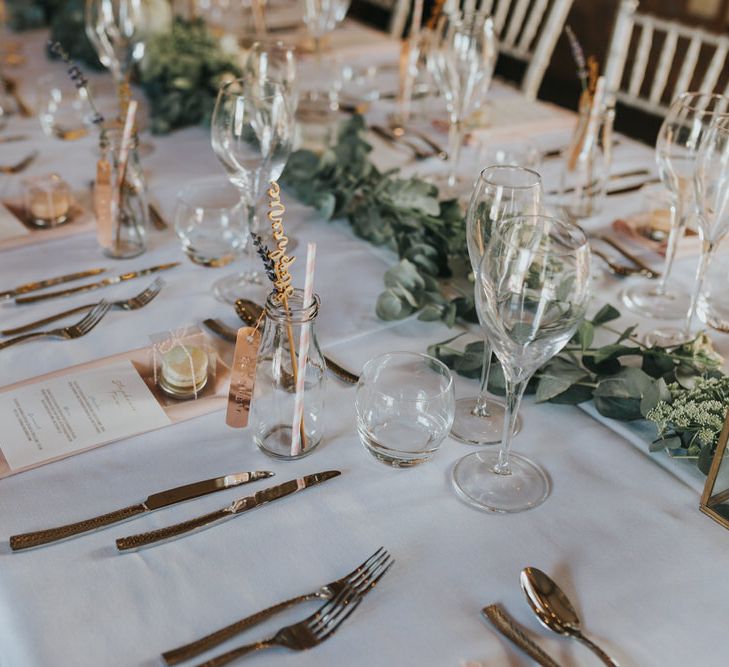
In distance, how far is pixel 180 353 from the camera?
108 cm

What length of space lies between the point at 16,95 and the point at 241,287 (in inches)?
44.6

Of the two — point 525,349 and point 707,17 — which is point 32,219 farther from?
point 707,17

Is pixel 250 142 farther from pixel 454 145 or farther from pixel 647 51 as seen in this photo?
pixel 647 51

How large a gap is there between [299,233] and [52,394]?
609 millimetres

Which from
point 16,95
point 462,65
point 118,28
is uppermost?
point 462,65

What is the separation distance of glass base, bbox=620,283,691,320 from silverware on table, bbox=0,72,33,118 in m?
1.43

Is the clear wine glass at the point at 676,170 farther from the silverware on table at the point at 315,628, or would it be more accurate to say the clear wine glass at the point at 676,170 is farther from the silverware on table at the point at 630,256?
the silverware on table at the point at 315,628

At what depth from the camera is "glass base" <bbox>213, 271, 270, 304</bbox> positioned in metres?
1.32

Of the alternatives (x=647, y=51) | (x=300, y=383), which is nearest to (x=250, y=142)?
(x=300, y=383)

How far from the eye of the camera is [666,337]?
1.28 metres

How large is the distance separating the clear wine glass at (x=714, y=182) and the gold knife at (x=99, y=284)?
80 cm

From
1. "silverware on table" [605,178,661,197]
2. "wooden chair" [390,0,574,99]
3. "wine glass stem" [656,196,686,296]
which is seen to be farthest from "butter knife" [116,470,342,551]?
"wooden chair" [390,0,574,99]

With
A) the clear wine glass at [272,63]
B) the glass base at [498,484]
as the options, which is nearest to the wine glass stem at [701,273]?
the glass base at [498,484]

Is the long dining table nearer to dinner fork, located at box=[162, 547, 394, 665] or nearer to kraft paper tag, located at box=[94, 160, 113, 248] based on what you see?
dinner fork, located at box=[162, 547, 394, 665]
